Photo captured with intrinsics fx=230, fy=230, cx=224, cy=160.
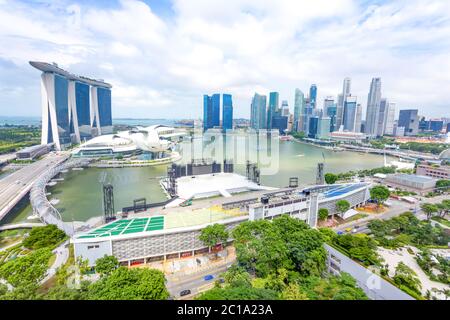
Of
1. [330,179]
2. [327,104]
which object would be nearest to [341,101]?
[327,104]

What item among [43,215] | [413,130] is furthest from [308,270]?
[413,130]

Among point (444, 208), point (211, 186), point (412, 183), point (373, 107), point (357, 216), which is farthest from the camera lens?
point (373, 107)

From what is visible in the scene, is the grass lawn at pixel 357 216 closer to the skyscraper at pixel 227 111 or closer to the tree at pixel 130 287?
the tree at pixel 130 287

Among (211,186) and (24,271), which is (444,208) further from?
(24,271)

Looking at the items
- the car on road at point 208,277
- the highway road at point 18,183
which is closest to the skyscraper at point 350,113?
the highway road at point 18,183

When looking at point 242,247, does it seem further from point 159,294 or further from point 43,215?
point 43,215

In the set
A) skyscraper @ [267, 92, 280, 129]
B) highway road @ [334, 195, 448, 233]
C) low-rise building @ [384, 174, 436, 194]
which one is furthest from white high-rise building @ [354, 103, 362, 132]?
highway road @ [334, 195, 448, 233]
